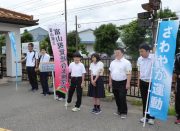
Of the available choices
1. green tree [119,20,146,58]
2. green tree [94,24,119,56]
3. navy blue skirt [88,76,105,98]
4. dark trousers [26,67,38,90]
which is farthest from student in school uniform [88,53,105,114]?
green tree [94,24,119,56]

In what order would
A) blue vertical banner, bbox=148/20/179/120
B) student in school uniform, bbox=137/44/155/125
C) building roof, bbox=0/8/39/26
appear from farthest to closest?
1. building roof, bbox=0/8/39/26
2. student in school uniform, bbox=137/44/155/125
3. blue vertical banner, bbox=148/20/179/120

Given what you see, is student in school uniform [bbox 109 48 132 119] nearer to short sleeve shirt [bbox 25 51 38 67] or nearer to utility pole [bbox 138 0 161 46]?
utility pole [bbox 138 0 161 46]

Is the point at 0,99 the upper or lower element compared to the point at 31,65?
lower

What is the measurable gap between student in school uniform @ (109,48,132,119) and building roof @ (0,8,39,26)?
7039mm

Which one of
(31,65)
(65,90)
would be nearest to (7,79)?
(31,65)

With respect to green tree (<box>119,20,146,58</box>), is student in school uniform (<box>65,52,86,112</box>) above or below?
below

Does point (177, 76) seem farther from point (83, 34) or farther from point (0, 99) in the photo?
point (83, 34)

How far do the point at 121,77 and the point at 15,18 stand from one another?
25.0 feet

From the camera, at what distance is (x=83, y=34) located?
69.8 meters

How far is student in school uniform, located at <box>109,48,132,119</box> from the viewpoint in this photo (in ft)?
22.5

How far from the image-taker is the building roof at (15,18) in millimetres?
12445

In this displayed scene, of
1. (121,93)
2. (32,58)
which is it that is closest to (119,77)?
(121,93)

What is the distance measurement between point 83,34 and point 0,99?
60.9 metres

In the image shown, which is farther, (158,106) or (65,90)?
(65,90)
